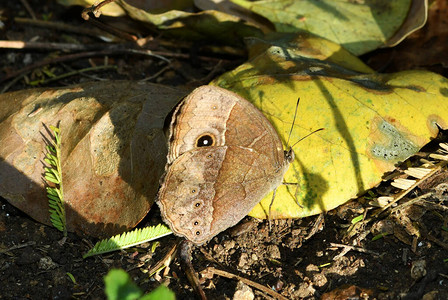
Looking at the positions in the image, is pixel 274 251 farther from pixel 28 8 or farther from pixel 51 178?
pixel 28 8

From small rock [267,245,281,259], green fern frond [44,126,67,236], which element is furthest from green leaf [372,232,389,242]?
green fern frond [44,126,67,236]

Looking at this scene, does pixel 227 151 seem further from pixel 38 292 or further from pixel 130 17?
pixel 130 17

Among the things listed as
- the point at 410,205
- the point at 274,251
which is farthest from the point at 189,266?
the point at 410,205

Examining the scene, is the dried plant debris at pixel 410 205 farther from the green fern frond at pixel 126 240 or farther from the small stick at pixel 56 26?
the small stick at pixel 56 26

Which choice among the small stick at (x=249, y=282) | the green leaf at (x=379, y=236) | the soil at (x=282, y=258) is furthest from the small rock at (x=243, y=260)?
the green leaf at (x=379, y=236)

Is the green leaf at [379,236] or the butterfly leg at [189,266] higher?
the green leaf at [379,236]

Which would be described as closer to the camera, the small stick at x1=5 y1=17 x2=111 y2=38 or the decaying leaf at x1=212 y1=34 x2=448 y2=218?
the decaying leaf at x1=212 y1=34 x2=448 y2=218

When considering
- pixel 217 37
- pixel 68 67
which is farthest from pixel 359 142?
pixel 68 67

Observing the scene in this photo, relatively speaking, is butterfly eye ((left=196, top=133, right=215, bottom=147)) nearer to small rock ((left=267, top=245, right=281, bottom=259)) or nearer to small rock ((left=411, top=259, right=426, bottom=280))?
small rock ((left=267, top=245, right=281, bottom=259))
